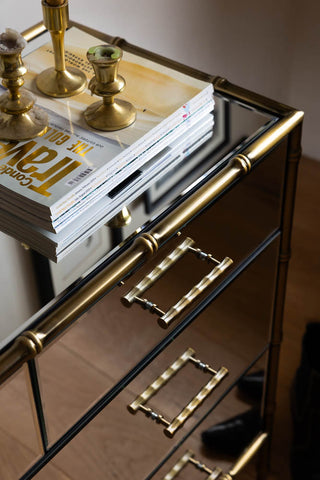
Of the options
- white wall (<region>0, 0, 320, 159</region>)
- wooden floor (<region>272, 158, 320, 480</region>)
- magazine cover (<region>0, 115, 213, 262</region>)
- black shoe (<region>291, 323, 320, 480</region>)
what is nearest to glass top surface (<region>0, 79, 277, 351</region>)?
magazine cover (<region>0, 115, 213, 262</region>)

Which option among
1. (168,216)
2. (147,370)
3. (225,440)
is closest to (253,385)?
→ (225,440)

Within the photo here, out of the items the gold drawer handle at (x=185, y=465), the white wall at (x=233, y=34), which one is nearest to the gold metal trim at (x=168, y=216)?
the white wall at (x=233, y=34)

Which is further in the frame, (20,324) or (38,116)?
(38,116)

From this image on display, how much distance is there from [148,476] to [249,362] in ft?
0.78

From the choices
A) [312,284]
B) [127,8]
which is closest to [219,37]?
[127,8]

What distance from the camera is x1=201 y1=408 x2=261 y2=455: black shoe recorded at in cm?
106

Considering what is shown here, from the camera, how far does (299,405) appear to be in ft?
4.19

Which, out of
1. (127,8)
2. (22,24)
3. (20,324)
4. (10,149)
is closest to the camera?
(20,324)

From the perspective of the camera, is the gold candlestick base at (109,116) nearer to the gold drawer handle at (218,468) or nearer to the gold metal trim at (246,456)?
the gold drawer handle at (218,468)

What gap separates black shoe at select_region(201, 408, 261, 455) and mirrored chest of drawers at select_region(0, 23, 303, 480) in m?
0.01

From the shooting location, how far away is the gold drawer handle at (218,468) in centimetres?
104

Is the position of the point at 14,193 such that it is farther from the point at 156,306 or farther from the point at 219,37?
the point at 219,37

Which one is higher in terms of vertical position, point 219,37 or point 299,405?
point 219,37

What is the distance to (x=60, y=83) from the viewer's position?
0.83 meters
